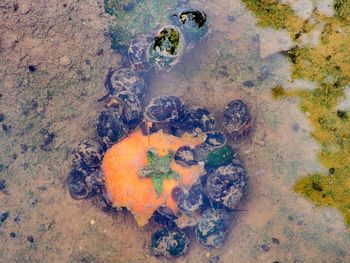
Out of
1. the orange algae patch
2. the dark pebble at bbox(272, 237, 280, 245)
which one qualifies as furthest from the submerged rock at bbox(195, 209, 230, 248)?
the dark pebble at bbox(272, 237, 280, 245)

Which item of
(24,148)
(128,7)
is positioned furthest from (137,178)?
→ (128,7)

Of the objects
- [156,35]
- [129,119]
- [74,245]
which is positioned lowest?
[74,245]

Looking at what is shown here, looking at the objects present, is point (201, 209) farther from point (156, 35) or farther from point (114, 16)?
point (114, 16)

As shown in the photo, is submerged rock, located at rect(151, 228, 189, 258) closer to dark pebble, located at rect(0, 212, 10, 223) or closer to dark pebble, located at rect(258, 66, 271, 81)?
dark pebble, located at rect(0, 212, 10, 223)

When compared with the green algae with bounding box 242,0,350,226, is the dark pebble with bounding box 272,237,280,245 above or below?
Answer: below

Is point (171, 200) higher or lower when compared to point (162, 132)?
lower

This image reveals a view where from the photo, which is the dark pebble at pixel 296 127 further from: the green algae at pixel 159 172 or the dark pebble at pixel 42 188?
the dark pebble at pixel 42 188

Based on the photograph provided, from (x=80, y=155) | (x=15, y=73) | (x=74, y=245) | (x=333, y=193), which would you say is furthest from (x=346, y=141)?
(x=15, y=73)
